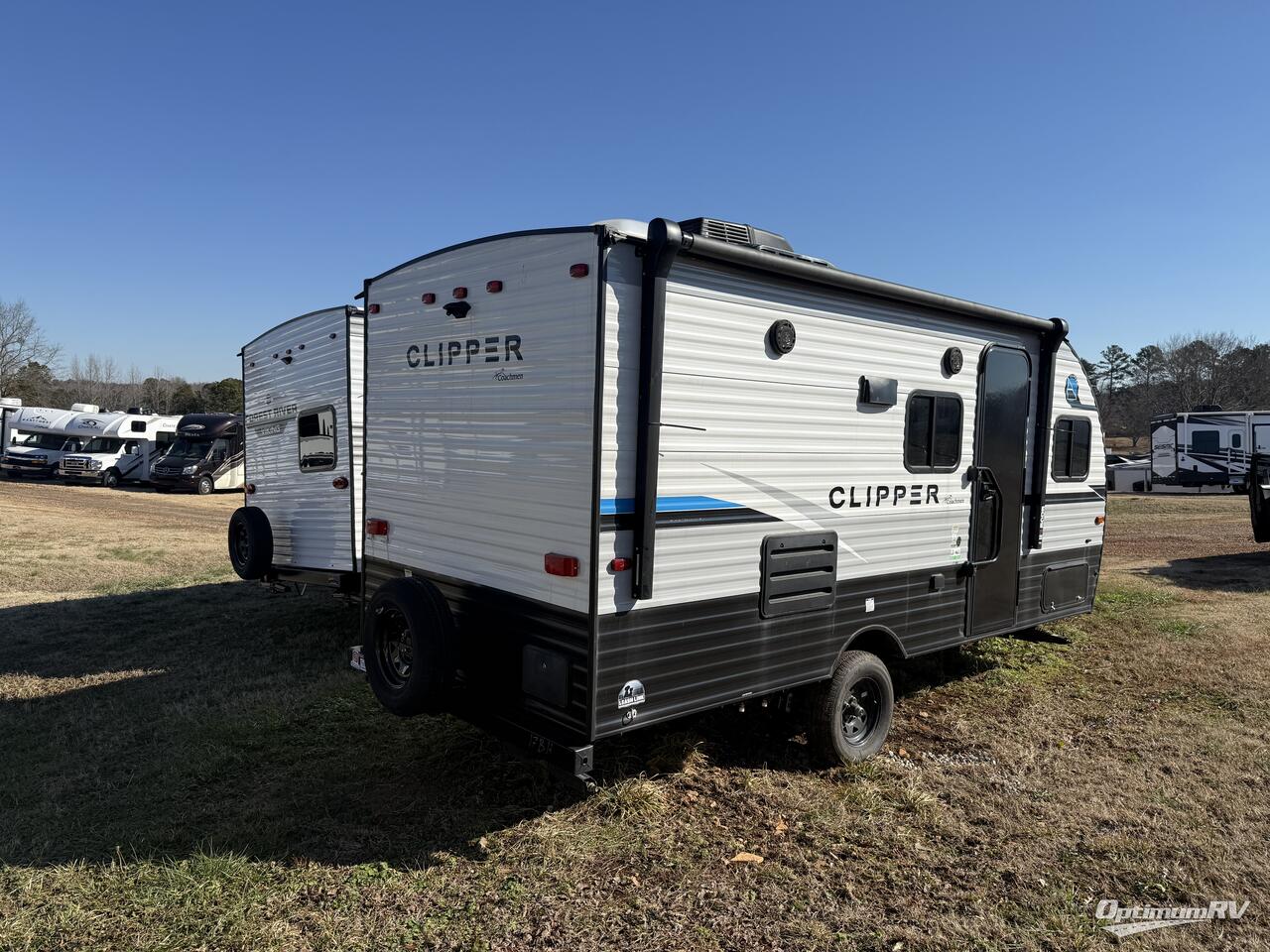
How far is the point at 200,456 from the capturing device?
25.0m

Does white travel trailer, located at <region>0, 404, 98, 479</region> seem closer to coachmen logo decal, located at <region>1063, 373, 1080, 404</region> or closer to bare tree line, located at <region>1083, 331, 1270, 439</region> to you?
coachmen logo decal, located at <region>1063, 373, 1080, 404</region>

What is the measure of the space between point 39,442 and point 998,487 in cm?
3385

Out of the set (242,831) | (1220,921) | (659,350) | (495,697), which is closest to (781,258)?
(659,350)

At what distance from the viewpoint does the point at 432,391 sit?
5078mm

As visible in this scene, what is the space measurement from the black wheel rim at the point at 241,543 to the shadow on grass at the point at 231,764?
1.16 m

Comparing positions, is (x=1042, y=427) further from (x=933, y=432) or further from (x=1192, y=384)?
(x=1192, y=384)

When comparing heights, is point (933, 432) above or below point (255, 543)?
above

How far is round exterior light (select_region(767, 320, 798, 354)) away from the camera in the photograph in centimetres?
461

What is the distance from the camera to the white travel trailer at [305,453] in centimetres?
769

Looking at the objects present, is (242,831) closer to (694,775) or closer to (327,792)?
(327,792)

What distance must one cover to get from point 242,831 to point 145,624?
5.57m

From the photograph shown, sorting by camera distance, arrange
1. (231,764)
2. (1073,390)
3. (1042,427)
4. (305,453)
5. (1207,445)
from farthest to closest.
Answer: (1207,445) < (305,453) < (1073,390) < (1042,427) < (231,764)

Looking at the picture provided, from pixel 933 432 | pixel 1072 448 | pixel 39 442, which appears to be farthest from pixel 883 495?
pixel 39 442

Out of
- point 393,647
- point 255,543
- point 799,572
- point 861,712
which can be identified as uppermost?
point 799,572
